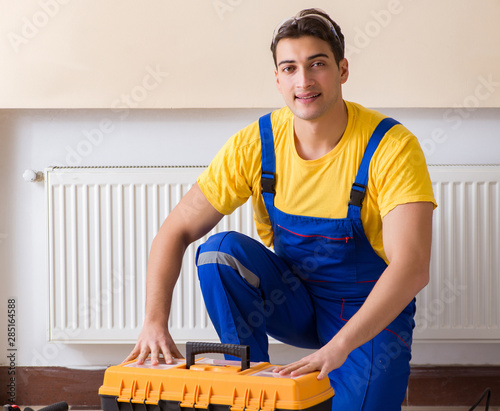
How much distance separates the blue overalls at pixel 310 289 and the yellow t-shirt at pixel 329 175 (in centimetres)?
2

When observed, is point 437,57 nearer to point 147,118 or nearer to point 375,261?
point 375,261

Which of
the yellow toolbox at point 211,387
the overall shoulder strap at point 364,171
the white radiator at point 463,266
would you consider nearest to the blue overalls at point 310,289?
the overall shoulder strap at point 364,171

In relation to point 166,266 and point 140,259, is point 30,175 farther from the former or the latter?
point 166,266

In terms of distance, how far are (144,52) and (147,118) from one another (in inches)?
8.0

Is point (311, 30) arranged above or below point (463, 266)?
above

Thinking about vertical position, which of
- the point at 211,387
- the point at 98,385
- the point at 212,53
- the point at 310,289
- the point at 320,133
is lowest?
the point at 98,385

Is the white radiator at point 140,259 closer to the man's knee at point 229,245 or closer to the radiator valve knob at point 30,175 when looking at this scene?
the radiator valve knob at point 30,175

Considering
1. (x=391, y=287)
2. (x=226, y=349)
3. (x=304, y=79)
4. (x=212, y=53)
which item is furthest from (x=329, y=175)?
(x=212, y=53)

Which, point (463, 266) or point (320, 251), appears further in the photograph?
point (463, 266)

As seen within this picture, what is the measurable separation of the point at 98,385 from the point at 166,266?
0.84 metres

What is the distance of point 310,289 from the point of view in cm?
139

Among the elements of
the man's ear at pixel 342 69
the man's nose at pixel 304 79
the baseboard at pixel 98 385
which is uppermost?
the man's ear at pixel 342 69

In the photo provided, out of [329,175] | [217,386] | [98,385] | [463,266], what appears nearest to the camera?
[217,386]

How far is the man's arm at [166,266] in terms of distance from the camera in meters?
1.10
